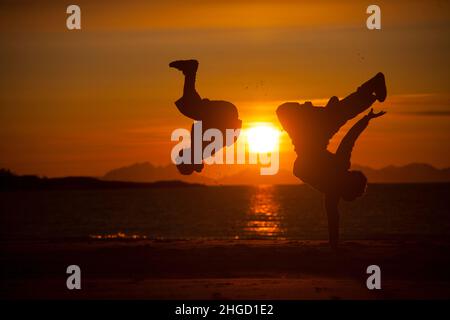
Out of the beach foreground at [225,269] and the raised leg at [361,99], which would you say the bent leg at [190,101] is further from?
the beach foreground at [225,269]

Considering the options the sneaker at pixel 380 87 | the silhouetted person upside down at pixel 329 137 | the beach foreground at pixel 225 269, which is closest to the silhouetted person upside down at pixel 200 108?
the silhouetted person upside down at pixel 329 137

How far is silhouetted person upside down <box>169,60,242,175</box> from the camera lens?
20.8 m

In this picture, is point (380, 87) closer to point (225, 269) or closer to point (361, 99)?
point (361, 99)

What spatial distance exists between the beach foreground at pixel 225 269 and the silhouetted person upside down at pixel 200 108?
356cm

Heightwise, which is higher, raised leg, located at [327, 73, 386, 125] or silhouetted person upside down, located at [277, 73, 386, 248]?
raised leg, located at [327, 73, 386, 125]

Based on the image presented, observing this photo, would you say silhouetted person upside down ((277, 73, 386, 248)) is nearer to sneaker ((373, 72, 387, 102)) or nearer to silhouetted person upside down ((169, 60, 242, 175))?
sneaker ((373, 72, 387, 102))

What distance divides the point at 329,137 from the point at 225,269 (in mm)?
5202

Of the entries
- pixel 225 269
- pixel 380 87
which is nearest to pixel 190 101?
pixel 380 87

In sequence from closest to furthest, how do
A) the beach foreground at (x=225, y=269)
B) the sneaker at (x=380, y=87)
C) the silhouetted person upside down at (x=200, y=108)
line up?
the beach foreground at (x=225, y=269) < the silhouetted person upside down at (x=200, y=108) < the sneaker at (x=380, y=87)

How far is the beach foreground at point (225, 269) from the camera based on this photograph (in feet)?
63.3

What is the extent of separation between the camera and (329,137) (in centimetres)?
2142

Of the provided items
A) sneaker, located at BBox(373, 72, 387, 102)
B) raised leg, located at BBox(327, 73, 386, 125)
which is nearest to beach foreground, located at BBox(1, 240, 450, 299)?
raised leg, located at BBox(327, 73, 386, 125)

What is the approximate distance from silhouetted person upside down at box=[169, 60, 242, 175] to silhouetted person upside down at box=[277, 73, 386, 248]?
61.5 inches

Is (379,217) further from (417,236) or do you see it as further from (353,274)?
(353,274)
